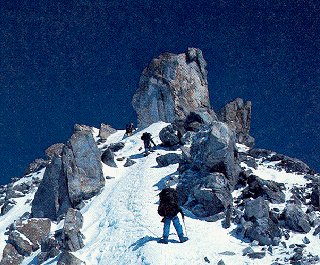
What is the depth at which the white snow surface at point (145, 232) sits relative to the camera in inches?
733

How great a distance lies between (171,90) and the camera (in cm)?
5897

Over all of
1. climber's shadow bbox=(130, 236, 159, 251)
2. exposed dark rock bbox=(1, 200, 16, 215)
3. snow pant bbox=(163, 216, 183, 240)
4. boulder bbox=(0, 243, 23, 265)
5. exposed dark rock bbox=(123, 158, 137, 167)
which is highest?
snow pant bbox=(163, 216, 183, 240)

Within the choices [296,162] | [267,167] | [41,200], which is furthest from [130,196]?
[296,162]

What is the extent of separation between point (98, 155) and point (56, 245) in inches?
442

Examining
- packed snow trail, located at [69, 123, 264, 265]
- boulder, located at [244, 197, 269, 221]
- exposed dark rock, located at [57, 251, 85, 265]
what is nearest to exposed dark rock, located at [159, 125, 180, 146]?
packed snow trail, located at [69, 123, 264, 265]

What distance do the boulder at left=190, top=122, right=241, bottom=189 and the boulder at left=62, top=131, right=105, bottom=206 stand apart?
345 inches

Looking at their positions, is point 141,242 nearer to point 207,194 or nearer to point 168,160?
point 207,194

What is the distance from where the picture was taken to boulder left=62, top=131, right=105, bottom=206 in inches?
1252

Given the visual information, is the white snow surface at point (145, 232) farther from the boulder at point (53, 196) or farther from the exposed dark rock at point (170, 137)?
the exposed dark rock at point (170, 137)

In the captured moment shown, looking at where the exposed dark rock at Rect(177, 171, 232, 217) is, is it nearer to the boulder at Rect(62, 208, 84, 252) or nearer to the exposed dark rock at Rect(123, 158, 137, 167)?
the boulder at Rect(62, 208, 84, 252)

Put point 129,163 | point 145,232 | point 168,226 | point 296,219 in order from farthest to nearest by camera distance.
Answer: point 129,163
point 145,232
point 296,219
point 168,226

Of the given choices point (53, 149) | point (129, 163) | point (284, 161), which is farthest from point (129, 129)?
point (284, 161)

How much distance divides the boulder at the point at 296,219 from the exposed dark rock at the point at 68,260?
36.6 feet

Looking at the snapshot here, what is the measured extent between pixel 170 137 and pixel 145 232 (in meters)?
20.9
